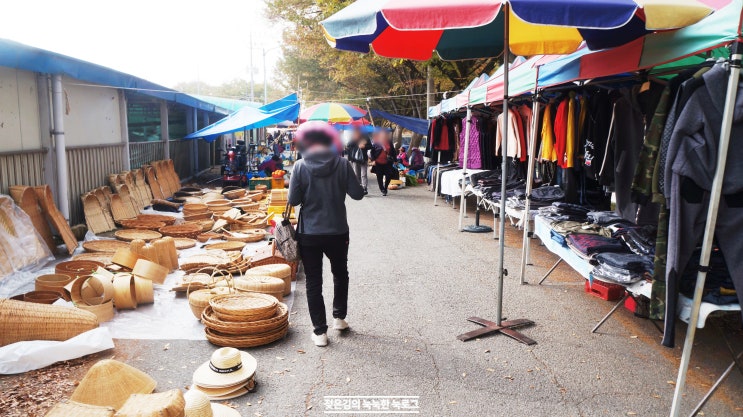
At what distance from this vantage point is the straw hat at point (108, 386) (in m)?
3.37

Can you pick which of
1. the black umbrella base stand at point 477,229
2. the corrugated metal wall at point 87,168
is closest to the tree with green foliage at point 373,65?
the corrugated metal wall at point 87,168

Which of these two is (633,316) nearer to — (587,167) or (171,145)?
(587,167)

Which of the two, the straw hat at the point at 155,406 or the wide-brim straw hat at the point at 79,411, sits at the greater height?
the straw hat at the point at 155,406

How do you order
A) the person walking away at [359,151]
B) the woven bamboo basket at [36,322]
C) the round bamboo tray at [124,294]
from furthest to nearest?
the person walking away at [359,151] → the round bamboo tray at [124,294] → the woven bamboo basket at [36,322]

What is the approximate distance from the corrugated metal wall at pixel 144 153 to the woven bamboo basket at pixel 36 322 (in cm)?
962

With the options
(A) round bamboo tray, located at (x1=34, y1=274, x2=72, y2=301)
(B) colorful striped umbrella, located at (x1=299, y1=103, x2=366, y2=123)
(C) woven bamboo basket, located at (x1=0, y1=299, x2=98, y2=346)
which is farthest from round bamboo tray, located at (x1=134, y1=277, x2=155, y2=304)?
(B) colorful striped umbrella, located at (x1=299, y1=103, x2=366, y2=123)

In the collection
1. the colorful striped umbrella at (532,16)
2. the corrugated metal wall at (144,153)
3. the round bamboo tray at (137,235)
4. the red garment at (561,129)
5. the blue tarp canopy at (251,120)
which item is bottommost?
the round bamboo tray at (137,235)

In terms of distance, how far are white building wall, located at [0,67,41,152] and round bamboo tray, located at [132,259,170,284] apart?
322cm

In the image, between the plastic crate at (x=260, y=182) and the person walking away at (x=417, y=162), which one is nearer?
the plastic crate at (x=260, y=182)

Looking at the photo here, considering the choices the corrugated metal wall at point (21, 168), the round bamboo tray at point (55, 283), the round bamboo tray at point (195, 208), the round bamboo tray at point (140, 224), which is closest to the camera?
the round bamboo tray at point (55, 283)

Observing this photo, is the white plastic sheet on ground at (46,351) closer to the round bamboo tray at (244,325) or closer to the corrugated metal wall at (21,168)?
the round bamboo tray at (244,325)

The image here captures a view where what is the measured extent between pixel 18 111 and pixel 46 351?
17.2ft

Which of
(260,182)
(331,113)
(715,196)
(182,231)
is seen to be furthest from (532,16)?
(331,113)

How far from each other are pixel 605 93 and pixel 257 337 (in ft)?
15.6
